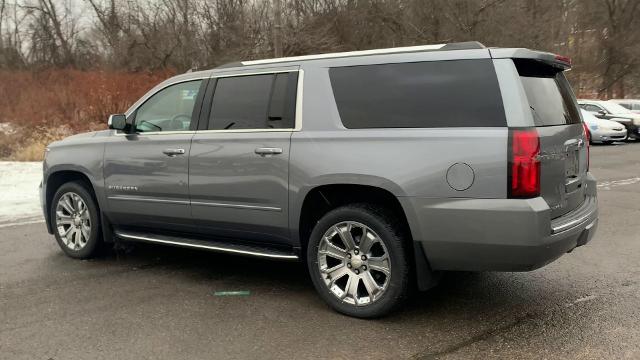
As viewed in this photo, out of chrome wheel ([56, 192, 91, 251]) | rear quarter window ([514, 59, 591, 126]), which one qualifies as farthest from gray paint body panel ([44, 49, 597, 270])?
chrome wheel ([56, 192, 91, 251])

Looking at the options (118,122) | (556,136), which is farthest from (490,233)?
(118,122)

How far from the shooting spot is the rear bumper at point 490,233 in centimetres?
359

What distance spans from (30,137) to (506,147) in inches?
679

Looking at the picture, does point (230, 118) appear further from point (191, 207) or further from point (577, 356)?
point (577, 356)

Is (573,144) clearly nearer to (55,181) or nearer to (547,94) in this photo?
(547,94)

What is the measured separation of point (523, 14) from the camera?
3191cm

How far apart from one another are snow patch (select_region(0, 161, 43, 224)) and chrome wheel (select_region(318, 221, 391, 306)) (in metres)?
5.82

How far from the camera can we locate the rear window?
3857 mm

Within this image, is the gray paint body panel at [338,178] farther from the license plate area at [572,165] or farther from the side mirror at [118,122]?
the license plate area at [572,165]

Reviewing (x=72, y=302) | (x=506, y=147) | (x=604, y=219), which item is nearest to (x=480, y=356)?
(x=506, y=147)

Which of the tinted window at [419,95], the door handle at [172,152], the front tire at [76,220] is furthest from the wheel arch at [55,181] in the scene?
the tinted window at [419,95]

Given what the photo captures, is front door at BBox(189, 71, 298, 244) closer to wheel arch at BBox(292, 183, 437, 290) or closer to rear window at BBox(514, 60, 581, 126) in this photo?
wheel arch at BBox(292, 183, 437, 290)

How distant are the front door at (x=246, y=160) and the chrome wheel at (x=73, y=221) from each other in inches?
62.3

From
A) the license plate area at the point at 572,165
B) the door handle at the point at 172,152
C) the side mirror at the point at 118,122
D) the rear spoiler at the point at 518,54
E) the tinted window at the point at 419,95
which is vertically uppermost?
the rear spoiler at the point at 518,54
